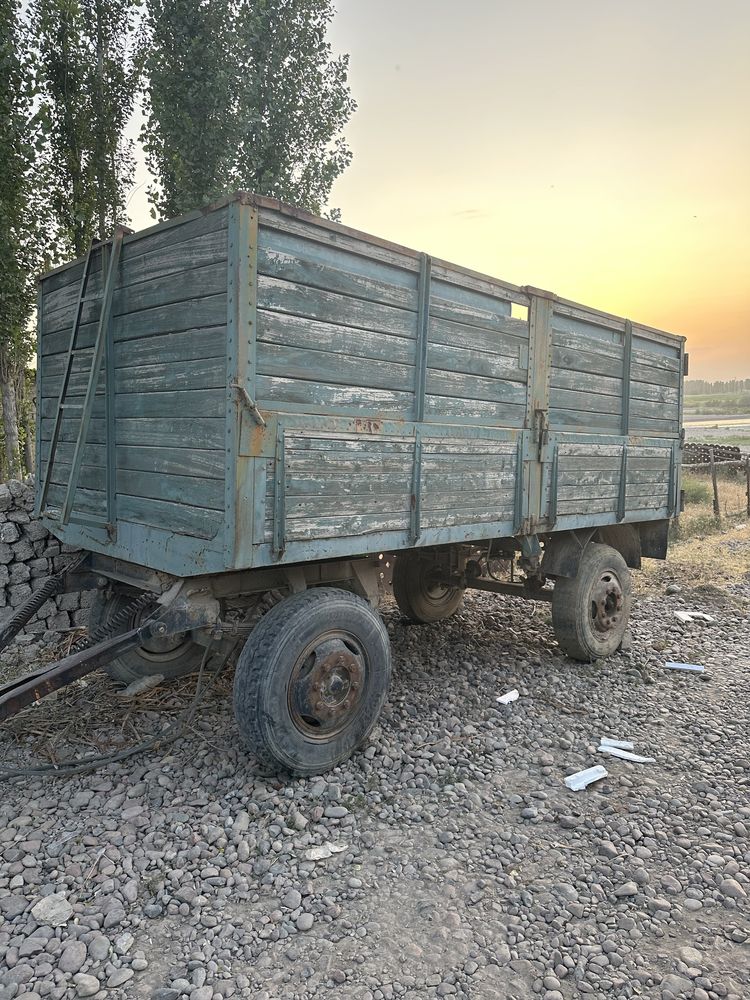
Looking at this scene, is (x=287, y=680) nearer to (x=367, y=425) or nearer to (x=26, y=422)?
(x=367, y=425)

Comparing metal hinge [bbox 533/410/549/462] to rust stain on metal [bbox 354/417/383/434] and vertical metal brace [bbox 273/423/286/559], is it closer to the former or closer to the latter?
rust stain on metal [bbox 354/417/383/434]

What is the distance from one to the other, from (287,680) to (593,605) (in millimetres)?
3289

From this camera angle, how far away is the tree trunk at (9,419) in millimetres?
7925

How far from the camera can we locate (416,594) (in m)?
6.70

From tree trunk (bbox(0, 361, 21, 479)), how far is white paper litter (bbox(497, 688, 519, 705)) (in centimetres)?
615

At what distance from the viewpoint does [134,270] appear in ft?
12.7

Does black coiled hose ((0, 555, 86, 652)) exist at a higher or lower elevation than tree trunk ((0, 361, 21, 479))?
lower

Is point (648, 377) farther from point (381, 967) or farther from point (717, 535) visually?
point (717, 535)

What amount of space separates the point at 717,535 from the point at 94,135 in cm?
1232

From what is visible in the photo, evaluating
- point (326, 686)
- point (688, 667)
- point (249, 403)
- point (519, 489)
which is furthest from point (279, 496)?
point (688, 667)

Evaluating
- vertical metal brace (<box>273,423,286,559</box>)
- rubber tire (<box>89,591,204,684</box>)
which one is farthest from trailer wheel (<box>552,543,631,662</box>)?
vertical metal brace (<box>273,423,286,559</box>)

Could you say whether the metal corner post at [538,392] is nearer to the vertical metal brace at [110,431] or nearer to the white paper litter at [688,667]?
the white paper litter at [688,667]

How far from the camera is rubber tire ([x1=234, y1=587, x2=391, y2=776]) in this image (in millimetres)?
3492

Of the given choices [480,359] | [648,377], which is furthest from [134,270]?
[648,377]
